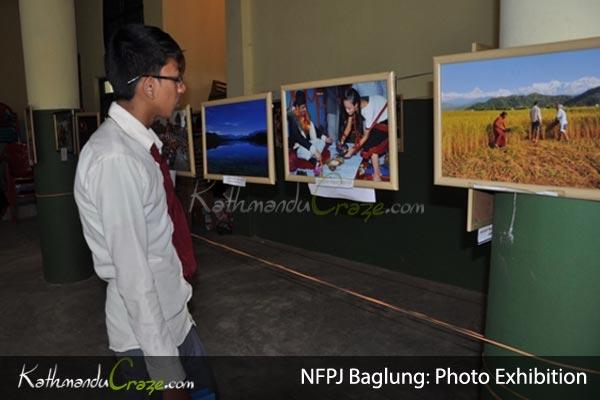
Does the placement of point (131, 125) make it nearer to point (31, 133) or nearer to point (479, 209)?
point (479, 209)

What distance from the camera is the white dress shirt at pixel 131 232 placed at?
45.6 inches

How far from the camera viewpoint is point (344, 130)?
2309 millimetres

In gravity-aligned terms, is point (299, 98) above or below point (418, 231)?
above

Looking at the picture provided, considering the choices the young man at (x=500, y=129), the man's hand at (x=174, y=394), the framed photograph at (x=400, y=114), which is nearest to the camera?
the man's hand at (x=174, y=394)

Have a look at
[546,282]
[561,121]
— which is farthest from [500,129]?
[546,282]

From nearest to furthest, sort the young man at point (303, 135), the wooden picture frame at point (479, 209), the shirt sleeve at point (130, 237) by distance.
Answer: the shirt sleeve at point (130, 237)
the wooden picture frame at point (479, 209)
the young man at point (303, 135)

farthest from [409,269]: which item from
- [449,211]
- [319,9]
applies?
[319,9]

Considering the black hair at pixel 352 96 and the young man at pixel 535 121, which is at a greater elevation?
the black hair at pixel 352 96

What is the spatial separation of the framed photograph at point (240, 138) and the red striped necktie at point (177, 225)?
1.25m

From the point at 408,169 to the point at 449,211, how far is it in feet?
1.78

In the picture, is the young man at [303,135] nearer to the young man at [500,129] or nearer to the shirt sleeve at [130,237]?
the young man at [500,129]

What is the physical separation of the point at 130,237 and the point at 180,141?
2381 mm

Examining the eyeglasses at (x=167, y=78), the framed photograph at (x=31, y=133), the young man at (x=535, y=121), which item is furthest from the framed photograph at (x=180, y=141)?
the young man at (x=535, y=121)

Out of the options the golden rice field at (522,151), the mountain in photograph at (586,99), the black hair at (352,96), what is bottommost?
the golden rice field at (522,151)
